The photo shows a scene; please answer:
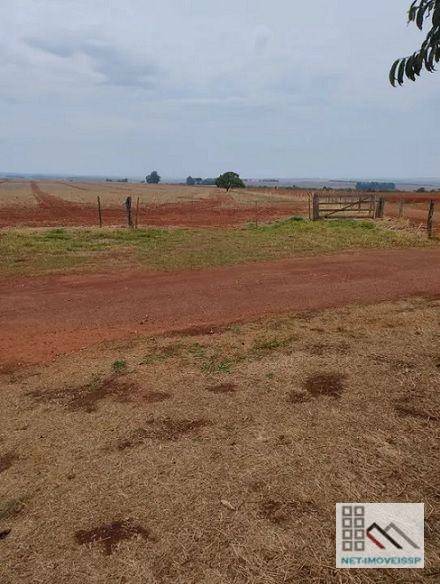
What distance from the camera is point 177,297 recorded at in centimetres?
975

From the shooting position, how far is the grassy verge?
13.4 m

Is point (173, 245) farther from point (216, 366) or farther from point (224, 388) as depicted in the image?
point (224, 388)

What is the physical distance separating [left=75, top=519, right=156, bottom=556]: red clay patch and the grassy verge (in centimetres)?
968

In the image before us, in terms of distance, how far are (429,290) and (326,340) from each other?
4.34 m

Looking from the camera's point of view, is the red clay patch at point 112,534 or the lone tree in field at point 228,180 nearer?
the red clay patch at point 112,534

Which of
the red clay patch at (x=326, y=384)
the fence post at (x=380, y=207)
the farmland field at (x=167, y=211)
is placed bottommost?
the farmland field at (x=167, y=211)

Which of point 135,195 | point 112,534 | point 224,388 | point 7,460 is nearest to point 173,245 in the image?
point 224,388

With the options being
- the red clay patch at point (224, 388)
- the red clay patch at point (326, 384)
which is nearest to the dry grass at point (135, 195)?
the red clay patch at point (224, 388)

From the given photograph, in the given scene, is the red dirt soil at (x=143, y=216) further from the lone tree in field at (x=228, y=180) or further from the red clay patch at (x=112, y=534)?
the lone tree in field at (x=228, y=180)

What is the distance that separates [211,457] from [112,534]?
3.66 feet

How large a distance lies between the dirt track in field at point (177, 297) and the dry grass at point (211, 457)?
1.10 meters

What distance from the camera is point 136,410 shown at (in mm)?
4992

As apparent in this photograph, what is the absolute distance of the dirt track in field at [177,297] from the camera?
768 cm

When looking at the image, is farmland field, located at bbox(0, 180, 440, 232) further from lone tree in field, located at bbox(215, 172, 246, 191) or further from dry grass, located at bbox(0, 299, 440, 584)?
lone tree in field, located at bbox(215, 172, 246, 191)
